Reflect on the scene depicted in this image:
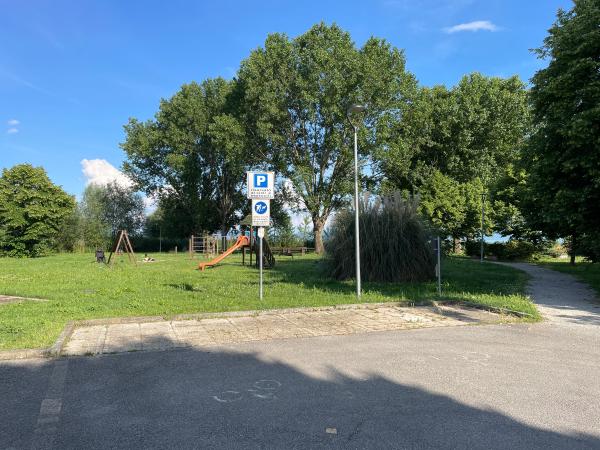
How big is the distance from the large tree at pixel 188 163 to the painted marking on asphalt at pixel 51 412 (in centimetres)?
3734

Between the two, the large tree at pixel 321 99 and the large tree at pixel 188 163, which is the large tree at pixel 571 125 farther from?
the large tree at pixel 188 163

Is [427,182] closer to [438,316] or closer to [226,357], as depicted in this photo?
[438,316]

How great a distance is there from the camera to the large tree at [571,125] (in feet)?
36.5

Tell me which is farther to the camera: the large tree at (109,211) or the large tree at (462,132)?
the large tree at (109,211)

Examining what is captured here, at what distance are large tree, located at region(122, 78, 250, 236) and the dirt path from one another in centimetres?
3110

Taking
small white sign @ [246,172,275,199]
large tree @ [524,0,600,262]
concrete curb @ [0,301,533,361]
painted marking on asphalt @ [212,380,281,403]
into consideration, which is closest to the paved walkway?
concrete curb @ [0,301,533,361]

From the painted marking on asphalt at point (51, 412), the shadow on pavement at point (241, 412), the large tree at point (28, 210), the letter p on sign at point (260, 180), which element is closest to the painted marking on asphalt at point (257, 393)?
the shadow on pavement at point (241, 412)

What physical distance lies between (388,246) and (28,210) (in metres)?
34.8

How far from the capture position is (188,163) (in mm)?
45625

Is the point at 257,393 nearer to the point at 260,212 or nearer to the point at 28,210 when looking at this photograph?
the point at 260,212

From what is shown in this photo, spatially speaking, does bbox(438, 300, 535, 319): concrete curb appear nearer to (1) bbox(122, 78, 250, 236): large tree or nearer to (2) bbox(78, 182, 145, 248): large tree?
(1) bbox(122, 78, 250, 236): large tree

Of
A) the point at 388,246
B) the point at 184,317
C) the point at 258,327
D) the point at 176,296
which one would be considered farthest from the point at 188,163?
the point at 258,327

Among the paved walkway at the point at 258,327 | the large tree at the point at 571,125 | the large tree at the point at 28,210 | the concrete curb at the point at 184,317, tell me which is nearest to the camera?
the concrete curb at the point at 184,317

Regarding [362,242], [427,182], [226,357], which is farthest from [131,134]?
[226,357]
